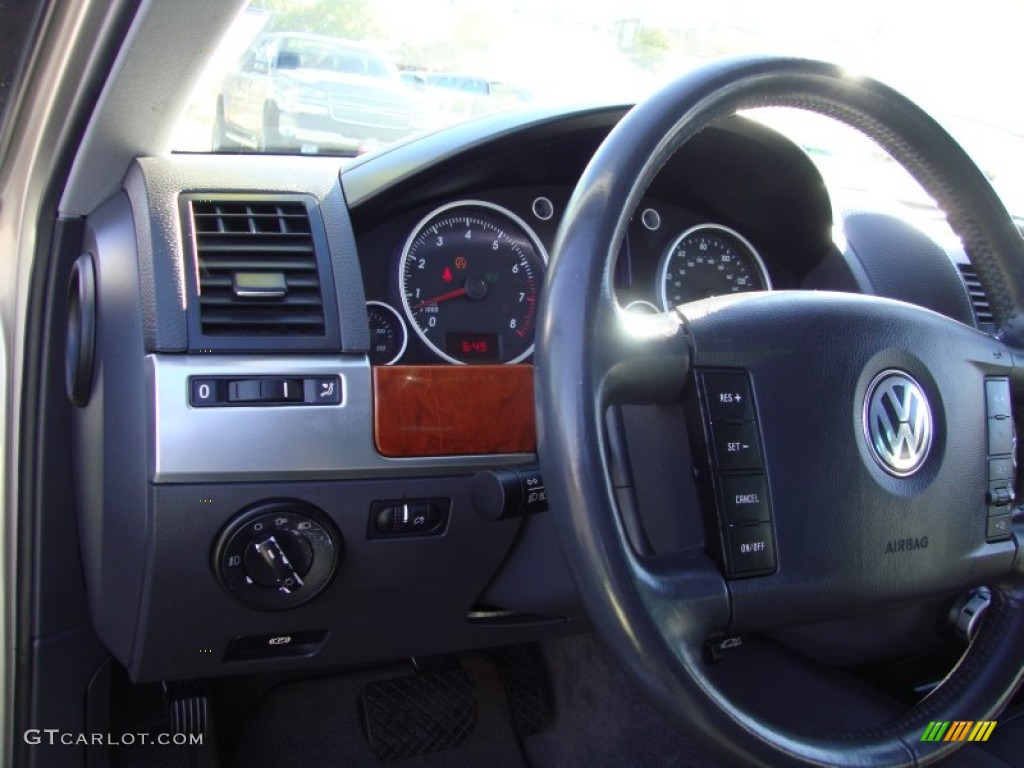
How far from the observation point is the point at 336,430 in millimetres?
1408

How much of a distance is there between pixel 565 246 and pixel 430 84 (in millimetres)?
915

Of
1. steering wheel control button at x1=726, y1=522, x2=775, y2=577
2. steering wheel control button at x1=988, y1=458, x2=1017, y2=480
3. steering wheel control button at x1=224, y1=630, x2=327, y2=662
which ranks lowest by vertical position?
steering wheel control button at x1=224, y1=630, x2=327, y2=662

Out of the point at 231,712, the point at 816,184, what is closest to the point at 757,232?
the point at 816,184

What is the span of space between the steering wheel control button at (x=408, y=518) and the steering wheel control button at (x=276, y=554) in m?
0.07

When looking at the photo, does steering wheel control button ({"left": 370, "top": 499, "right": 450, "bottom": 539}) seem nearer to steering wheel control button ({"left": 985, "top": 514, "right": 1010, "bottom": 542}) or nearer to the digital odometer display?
the digital odometer display

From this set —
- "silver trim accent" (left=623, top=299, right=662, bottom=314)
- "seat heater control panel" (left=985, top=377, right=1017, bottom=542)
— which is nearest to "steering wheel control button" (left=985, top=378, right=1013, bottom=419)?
"seat heater control panel" (left=985, top=377, right=1017, bottom=542)

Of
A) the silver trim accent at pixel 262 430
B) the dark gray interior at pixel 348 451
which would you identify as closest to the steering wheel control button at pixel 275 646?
the dark gray interior at pixel 348 451

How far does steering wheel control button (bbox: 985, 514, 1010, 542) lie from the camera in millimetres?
1206

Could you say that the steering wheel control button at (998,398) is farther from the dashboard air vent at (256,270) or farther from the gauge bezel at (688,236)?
the dashboard air vent at (256,270)

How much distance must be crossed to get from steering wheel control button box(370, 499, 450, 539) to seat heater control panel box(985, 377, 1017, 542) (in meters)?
0.75

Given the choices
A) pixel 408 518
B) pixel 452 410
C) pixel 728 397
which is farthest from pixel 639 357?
pixel 408 518

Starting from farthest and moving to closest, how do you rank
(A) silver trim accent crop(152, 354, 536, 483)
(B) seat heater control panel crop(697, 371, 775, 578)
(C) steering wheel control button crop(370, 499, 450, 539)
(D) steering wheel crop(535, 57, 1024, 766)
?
(C) steering wheel control button crop(370, 499, 450, 539), (A) silver trim accent crop(152, 354, 536, 483), (B) seat heater control panel crop(697, 371, 775, 578), (D) steering wheel crop(535, 57, 1024, 766)

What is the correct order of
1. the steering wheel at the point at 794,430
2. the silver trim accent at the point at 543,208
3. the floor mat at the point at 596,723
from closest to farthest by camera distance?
the steering wheel at the point at 794,430, the silver trim accent at the point at 543,208, the floor mat at the point at 596,723

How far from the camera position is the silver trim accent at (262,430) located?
4.37 ft
